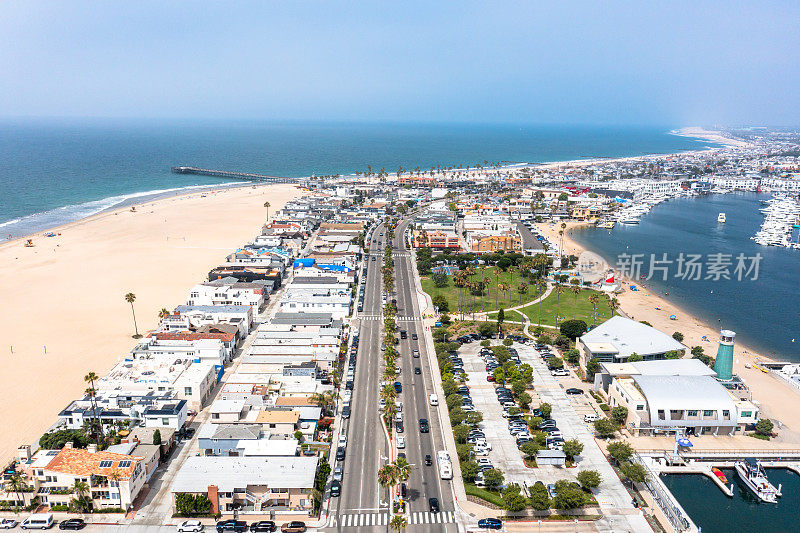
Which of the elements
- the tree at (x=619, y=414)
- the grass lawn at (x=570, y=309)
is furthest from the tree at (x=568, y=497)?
the grass lawn at (x=570, y=309)

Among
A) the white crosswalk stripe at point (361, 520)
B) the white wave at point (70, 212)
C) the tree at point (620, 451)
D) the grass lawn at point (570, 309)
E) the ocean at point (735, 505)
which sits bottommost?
the ocean at point (735, 505)

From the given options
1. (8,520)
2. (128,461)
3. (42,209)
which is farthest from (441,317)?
(42,209)

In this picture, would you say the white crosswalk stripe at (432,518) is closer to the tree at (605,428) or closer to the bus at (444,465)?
the bus at (444,465)

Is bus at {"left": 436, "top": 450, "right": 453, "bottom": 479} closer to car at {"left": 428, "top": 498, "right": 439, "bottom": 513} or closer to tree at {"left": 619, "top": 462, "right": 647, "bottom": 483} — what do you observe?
car at {"left": 428, "top": 498, "right": 439, "bottom": 513}

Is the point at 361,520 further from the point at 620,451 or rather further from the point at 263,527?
the point at 620,451

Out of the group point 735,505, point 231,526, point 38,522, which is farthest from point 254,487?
point 735,505

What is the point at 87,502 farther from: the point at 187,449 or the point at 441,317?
the point at 441,317

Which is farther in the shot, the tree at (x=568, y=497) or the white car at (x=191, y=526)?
the tree at (x=568, y=497)
